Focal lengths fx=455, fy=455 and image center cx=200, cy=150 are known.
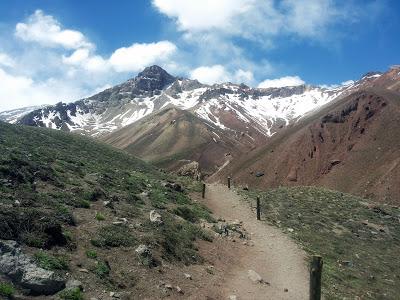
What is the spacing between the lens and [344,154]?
93375mm

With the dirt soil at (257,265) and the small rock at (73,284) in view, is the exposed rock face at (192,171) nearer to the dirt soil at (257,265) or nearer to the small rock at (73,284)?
the dirt soil at (257,265)

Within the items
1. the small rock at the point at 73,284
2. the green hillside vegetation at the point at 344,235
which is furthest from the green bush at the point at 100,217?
the green hillside vegetation at the point at 344,235

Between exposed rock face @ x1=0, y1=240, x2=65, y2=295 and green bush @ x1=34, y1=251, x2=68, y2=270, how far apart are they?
0.33 meters

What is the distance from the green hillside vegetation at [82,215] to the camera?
1692cm

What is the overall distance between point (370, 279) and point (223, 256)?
8087 millimetres

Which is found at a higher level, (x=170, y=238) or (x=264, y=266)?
(x=170, y=238)

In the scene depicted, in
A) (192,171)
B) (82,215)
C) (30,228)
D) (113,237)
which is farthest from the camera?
(192,171)

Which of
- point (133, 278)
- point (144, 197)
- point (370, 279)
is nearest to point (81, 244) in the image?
point (133, 278)

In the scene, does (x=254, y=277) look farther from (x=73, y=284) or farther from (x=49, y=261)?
(x=49, y=261)

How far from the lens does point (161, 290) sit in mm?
16719

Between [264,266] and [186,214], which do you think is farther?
[186,214]

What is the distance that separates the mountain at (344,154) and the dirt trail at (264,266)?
47.7m

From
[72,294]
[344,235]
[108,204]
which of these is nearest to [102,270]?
[72,294]

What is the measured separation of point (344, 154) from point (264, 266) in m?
75.1
